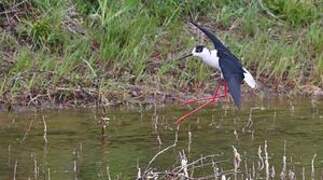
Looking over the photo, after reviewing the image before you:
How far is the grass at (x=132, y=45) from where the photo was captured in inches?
448

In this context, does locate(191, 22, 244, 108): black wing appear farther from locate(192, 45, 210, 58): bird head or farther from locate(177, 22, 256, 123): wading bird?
locate(192, 45, 210, 58): bird head

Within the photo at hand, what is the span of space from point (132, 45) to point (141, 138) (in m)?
2.95

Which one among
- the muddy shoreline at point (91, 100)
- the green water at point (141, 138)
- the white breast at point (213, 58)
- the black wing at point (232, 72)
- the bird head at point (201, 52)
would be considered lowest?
the green water at point (141, 138)

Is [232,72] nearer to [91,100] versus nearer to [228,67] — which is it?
[228,67]

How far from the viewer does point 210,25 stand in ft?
44.1

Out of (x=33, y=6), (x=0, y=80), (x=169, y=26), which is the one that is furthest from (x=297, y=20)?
(x=0, y=80)

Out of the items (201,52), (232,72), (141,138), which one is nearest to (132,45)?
(201,52)

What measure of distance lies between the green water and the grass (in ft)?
2.50

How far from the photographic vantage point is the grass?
11367 millimetres

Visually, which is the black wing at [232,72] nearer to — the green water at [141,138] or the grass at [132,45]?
the green water at [141,138]

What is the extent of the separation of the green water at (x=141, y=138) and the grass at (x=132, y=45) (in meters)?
0.76

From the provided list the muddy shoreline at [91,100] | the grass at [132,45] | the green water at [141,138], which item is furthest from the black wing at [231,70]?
the grass at [132,45]

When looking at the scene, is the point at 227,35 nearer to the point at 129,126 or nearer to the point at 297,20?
the point at 297,20

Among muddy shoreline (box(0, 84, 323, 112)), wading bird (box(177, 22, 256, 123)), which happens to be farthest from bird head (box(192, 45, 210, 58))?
muddy shoreline (box(0, 84, 323, 112))
